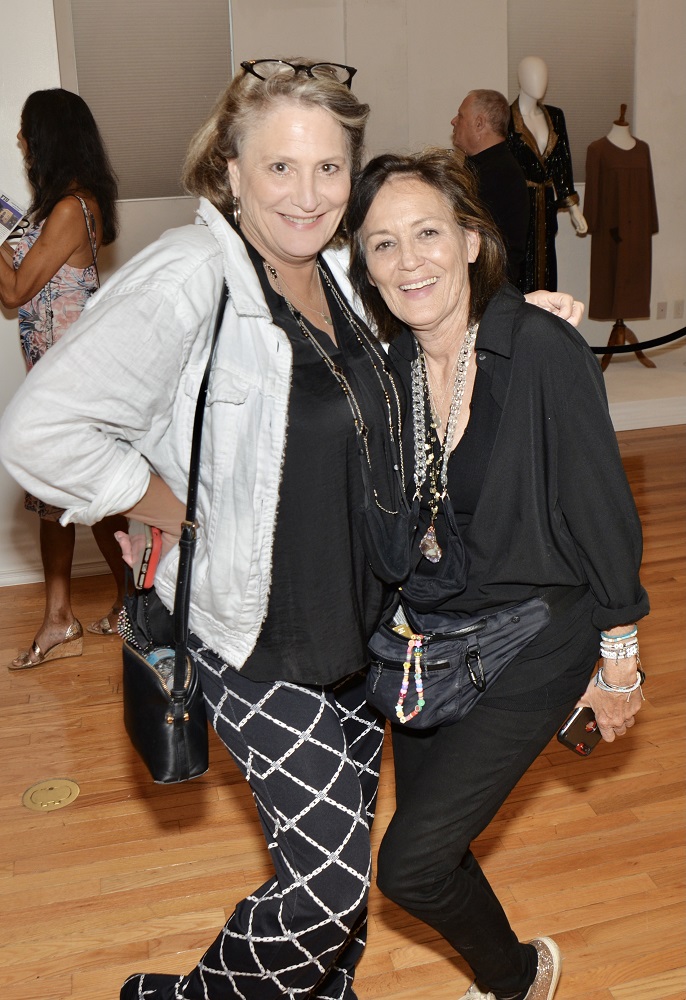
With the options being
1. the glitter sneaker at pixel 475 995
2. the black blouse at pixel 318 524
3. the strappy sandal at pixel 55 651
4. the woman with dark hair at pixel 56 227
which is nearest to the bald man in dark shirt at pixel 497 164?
the woman with dark hair at pixel 56 227

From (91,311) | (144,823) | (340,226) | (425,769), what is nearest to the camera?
(91,311)

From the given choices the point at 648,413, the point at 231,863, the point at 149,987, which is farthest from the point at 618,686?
the point at 648,413

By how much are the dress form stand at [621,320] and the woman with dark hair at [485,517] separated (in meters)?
6.46

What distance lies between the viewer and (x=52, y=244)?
376cm

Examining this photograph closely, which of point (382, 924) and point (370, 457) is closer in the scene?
point (370, 457)

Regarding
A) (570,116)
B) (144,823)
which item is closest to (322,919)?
(144,823)

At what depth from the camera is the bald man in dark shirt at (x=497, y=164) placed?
18.4ft

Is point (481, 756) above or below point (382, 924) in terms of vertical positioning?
above

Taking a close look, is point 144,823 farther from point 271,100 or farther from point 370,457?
point 271,100

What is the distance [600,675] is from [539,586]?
264mm

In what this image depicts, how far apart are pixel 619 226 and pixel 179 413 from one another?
23.9ft

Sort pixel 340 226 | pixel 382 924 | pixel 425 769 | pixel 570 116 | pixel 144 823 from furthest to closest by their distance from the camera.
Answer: pixel 570 116
pixel 144 823
pixel 382 924
pixel 340 226
pixel 425 769

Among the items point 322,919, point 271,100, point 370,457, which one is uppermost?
point 271,100

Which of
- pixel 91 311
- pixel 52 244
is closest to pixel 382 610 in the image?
pixel 91 311
